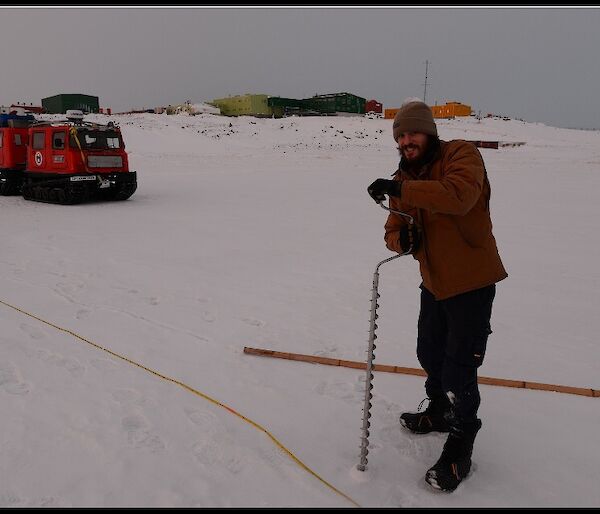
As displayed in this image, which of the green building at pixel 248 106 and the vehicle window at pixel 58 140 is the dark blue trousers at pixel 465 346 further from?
the green building at pixel 248 106

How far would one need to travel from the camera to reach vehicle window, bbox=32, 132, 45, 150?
11.8 meters

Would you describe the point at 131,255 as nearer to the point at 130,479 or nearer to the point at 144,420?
the point at 144,420

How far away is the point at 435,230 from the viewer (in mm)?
2361

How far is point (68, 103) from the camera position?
4969cm

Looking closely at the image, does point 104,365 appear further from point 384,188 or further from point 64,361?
point 384,188

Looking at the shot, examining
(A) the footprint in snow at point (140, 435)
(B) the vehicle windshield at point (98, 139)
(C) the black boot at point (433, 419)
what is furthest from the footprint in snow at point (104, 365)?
(B) the vehicle windshield at point (98, 139)

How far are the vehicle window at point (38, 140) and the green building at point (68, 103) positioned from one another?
41643 mm

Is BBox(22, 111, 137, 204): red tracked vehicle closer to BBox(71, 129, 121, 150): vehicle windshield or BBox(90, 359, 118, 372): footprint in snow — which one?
BBox(71, 129, 121, 150): vehicle windshield

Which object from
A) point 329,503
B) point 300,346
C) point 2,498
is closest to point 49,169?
point 300,346

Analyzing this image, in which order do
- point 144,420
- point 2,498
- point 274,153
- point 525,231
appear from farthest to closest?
1. point 274,153
2. point 525,231
3. point 144,420
4. point 2,498

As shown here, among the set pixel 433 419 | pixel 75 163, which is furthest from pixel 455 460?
pixel 75 163

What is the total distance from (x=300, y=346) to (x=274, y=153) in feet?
78.9

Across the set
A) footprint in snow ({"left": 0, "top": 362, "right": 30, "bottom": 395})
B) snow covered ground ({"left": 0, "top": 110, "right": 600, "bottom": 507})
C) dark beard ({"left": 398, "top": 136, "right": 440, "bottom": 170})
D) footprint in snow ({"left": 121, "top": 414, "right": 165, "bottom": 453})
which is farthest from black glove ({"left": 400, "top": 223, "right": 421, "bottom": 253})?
footprint in snow ({"left": 0, "top": 362, "right": 30, "bottom": 395})

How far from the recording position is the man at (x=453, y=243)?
2129 mm
